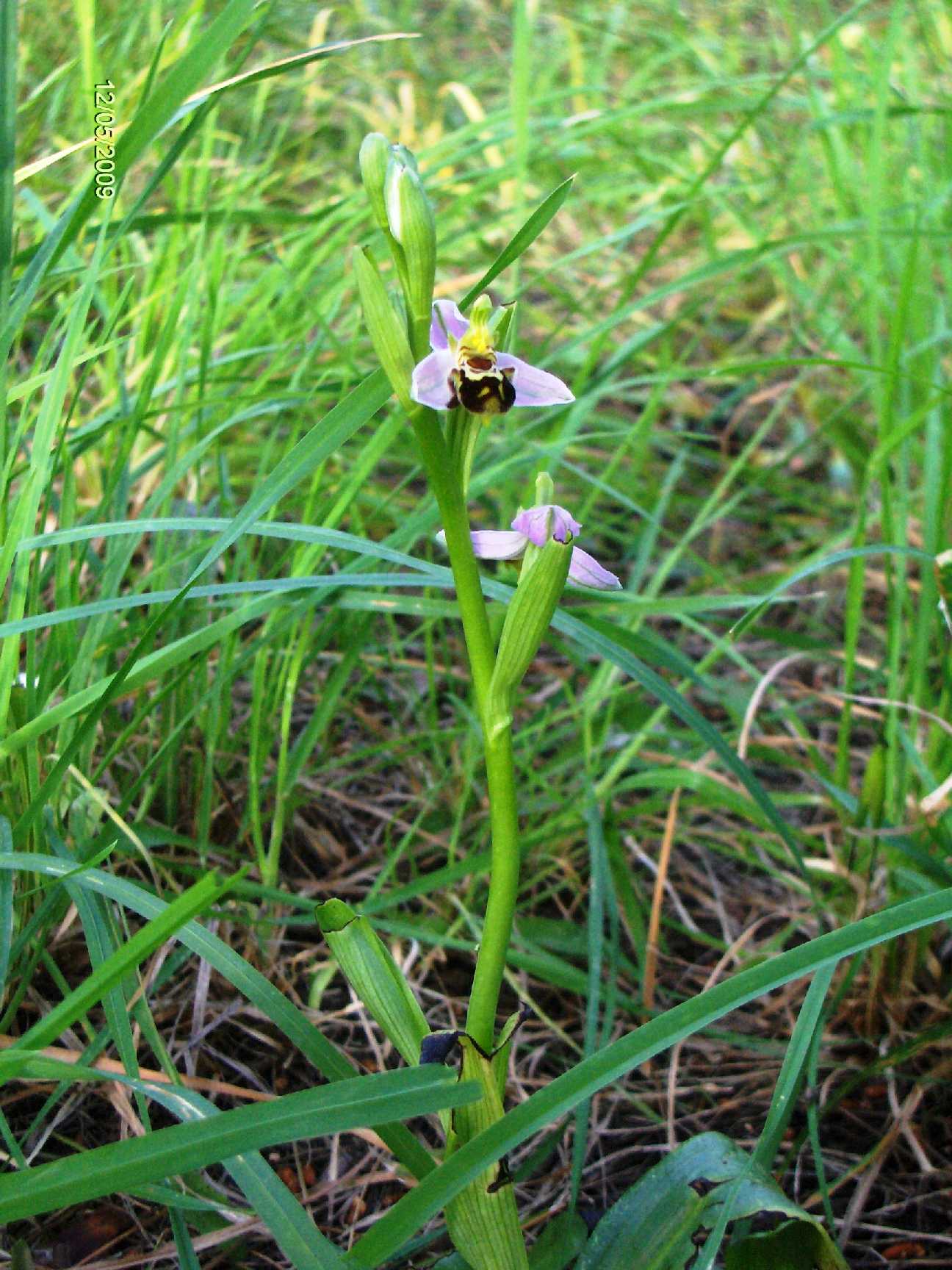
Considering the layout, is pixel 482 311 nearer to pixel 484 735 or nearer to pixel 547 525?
pixel 547 525

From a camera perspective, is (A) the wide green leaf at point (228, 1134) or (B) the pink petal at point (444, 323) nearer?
(A) the wide green leaf at point (228, 1134)

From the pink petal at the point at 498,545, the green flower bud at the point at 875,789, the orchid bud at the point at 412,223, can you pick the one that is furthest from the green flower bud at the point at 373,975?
the green flower bud at the point at 875,789

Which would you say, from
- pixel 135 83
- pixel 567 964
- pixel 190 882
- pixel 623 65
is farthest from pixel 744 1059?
pixel 623 65

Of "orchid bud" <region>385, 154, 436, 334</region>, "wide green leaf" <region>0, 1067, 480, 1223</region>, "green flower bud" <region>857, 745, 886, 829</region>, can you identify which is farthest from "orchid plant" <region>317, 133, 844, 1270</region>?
"green flower bud" <region>857, 745, 886, 829</region>
